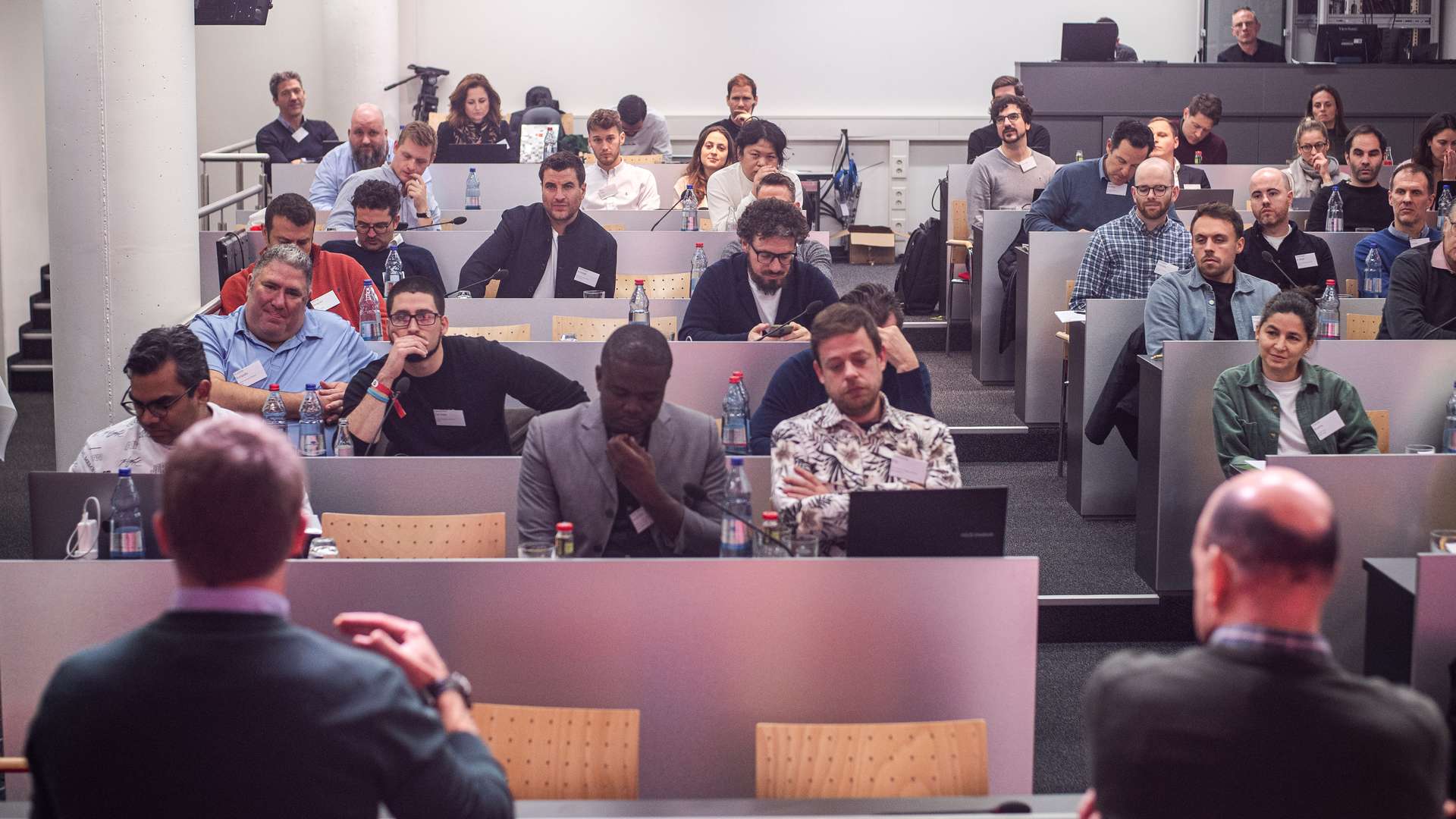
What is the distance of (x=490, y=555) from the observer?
339 centimetres

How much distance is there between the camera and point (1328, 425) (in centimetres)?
440

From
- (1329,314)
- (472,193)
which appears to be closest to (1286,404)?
(1329,314)

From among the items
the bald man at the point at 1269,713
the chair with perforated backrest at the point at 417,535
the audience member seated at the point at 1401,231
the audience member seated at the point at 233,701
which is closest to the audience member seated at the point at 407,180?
the chair with perforated backrest at the point at 417,535

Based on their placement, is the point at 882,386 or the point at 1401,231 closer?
the point at 882,386

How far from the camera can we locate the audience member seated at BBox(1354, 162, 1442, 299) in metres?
6.02

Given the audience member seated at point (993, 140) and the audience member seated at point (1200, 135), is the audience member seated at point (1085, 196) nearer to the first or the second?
the audience member seated at point (993, 140)

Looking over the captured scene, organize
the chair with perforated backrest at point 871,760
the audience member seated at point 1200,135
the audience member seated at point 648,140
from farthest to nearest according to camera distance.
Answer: the audience member seated at point 648,140 < the audience member seated at point 1200,135 < the chair with perforated backrest at point 871,760

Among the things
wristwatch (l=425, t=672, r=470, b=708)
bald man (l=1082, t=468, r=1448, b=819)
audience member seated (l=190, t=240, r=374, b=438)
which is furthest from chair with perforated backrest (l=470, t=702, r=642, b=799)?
audience member seated (l=190, t=240, r=374, b=438)

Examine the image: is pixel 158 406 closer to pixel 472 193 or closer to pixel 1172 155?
pixel 472 193

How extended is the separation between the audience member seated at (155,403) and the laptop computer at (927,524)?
1741 millimetres

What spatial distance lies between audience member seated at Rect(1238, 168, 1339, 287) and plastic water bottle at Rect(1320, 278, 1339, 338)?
1.65 feet

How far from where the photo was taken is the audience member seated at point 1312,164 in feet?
25.9

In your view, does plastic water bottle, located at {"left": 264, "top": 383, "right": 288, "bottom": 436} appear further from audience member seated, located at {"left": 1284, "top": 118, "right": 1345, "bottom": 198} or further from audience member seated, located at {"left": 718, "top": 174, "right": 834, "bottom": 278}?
audience member seated, located at {"left": 1284, "top": 118, "right": 1345, "bottom": 198}

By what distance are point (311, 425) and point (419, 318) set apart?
0.45 metres
